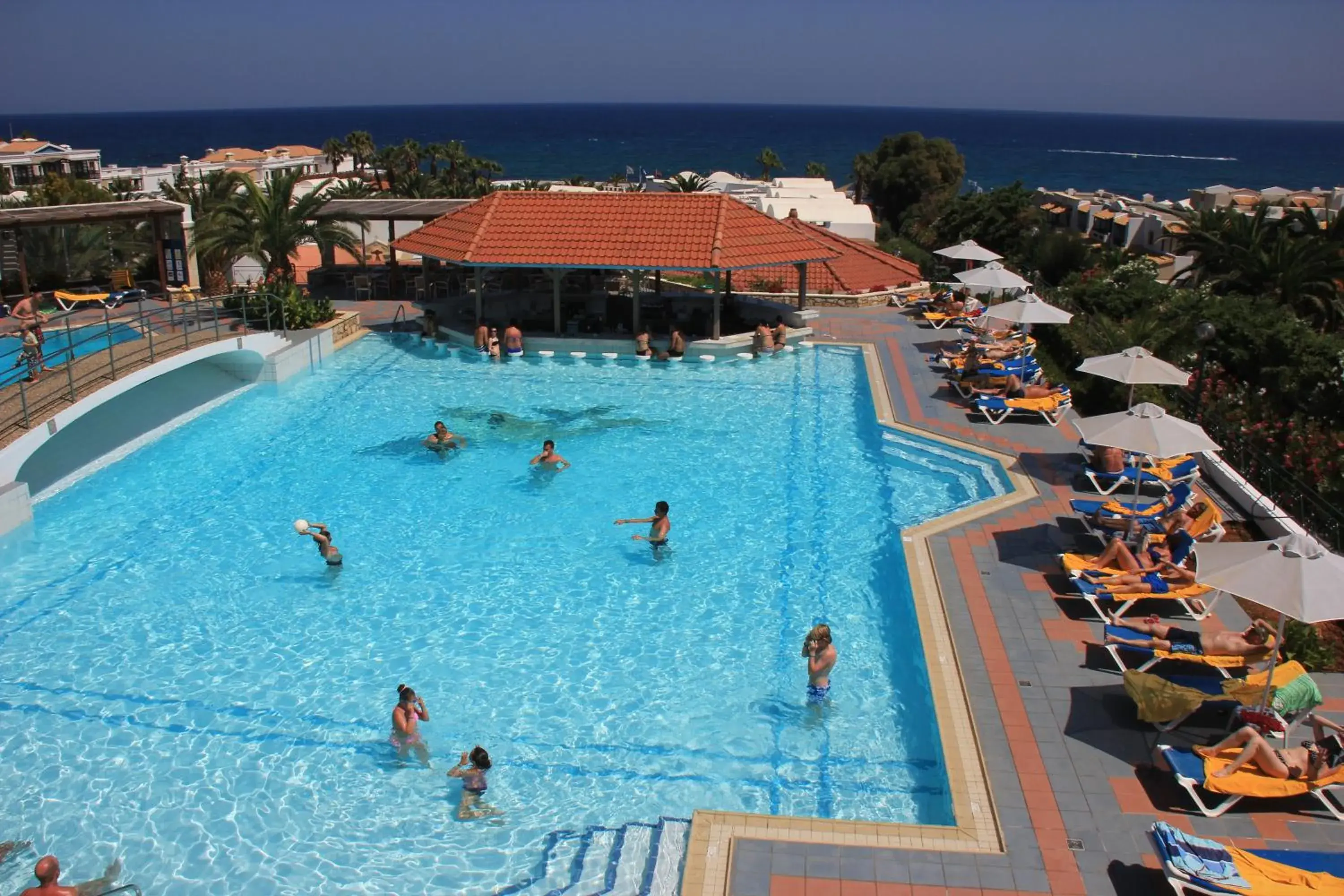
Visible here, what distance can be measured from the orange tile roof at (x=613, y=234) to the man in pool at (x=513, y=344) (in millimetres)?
1442

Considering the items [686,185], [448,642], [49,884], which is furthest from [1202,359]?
[686,185]

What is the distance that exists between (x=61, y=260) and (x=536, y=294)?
11.0 metres

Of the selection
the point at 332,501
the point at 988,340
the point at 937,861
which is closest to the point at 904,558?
the point at 937,861

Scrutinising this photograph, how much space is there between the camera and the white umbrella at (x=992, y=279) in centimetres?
2028

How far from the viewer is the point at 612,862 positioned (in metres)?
7.50

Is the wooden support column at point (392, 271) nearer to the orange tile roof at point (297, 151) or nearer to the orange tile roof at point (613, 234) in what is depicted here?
the orange tile roof at point (613, 234)

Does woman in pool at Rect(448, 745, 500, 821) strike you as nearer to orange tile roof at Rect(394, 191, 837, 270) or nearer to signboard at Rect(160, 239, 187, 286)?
orange tile roof at Rect(394, 191, 837, 270)

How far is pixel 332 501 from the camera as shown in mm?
14312

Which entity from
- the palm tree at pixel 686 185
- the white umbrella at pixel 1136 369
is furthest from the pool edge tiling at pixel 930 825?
the palm tree at pixel 686 185

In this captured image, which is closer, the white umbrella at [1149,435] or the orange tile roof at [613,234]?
the white umbrella at [1149,435]

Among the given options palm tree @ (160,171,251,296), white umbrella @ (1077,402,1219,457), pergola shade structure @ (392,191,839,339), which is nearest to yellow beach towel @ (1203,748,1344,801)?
white umbrella @ (1077,402,1219,457)

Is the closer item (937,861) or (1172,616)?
(937,861)

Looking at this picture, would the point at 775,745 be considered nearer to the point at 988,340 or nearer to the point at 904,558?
the point at 904,558

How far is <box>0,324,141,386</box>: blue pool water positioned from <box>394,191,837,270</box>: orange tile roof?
264 inches
